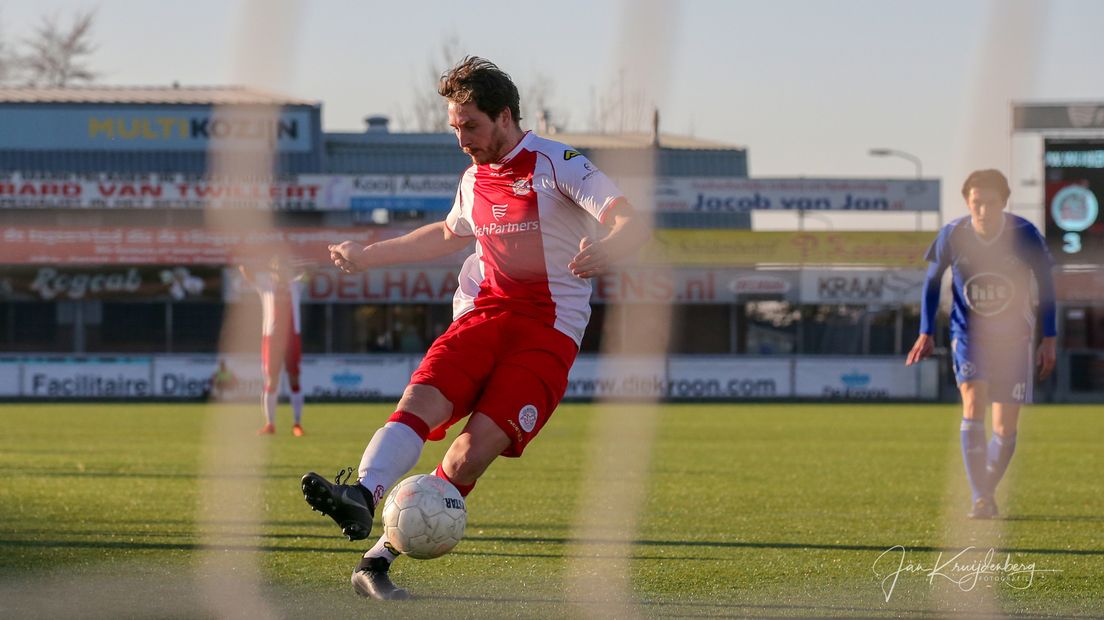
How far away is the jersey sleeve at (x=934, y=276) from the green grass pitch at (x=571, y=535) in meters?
1.04

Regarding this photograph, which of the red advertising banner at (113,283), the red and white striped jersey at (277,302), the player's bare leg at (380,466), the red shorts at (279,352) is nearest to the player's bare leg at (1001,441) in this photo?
the player's bare leg at (380,466)

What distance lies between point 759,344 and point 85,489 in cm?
2576

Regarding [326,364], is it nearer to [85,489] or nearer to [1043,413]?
[1043,413]

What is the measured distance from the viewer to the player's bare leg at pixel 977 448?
328 inches

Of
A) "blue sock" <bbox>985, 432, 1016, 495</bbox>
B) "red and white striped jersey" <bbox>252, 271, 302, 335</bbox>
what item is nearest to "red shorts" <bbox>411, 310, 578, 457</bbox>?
"blue sock" <bbox>985, 432, 1016, 495</bbox>

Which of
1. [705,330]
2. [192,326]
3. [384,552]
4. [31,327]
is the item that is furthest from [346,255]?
[705,330]

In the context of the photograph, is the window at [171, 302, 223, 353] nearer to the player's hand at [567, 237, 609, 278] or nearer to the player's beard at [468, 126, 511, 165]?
the player's beard at [468, 126, 511, 165]

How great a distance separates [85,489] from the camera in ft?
32.6

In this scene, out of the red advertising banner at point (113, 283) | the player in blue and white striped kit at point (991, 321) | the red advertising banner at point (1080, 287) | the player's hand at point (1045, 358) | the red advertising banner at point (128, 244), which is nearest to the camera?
the player's hand at point (1045, 358)

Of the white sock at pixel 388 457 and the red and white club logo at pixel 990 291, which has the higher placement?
the red and white club logo at pixel 990 291

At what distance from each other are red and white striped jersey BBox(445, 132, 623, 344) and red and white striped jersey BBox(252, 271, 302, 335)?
30.4 ft

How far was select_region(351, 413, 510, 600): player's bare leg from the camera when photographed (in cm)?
499

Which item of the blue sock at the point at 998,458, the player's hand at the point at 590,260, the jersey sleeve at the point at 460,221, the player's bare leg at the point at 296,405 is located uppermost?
the jersey sleeve at the point at 460,221

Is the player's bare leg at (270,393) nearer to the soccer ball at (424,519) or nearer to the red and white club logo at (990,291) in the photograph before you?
the red and white club logo at (990,291)
